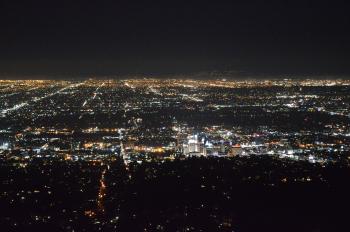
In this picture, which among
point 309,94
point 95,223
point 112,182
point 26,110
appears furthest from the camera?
point 309,94

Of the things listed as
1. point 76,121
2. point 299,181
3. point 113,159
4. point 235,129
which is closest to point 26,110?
point 76,121

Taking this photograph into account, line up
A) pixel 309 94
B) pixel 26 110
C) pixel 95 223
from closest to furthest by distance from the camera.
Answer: pixel 95 223 → pixel 26 110 → pixel 309 94

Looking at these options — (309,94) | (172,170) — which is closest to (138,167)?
(172,170)

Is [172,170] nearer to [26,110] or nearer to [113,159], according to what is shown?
[113,159]

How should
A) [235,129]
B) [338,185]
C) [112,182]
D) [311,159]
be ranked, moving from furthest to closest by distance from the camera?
[235,129], [311,159], [112,182], [338,185]

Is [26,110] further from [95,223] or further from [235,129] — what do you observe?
[95,223]

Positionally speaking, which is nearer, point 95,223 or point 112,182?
point 95,223
